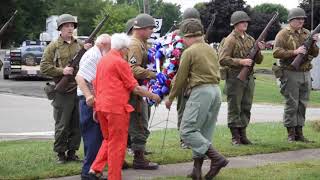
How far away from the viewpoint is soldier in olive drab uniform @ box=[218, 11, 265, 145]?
398 inches

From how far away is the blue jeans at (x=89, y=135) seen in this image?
7.60m

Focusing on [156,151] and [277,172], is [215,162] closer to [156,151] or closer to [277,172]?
[277,172]

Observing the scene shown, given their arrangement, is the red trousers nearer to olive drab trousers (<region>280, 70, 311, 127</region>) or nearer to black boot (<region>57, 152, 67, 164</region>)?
black boot (<region>57, 152, 67, 164</region>)

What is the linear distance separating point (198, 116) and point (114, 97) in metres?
1.12

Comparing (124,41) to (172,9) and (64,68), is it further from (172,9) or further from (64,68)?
(172,9)

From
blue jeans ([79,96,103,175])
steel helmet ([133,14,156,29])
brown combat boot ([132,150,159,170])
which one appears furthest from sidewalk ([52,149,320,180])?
steel helmet ([133,14,156,29])

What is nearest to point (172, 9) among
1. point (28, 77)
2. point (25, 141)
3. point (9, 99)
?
point (28, 77)

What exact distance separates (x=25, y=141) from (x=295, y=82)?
539cm

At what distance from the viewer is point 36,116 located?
55.7ft

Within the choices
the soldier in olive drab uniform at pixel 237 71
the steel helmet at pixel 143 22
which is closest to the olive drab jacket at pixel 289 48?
the soldier in olive drab uniform at pixel 237 71

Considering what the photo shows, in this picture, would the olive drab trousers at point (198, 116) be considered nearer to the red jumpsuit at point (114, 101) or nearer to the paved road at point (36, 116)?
the red jumpsuit at point (114, 101)

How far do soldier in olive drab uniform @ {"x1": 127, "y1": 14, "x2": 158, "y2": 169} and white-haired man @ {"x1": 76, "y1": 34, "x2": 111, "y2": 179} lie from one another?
0.86m

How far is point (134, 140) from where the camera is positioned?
8.58m

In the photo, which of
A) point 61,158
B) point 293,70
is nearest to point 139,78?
point 61,158
